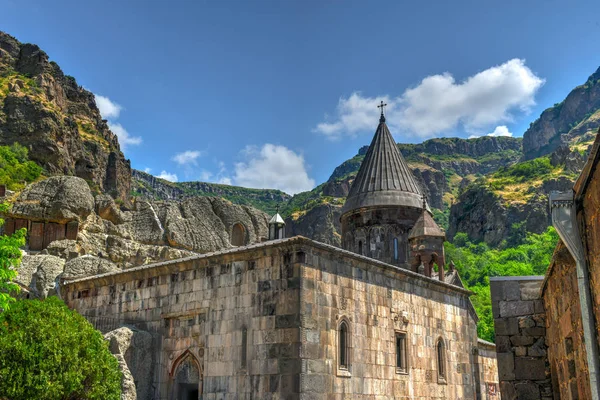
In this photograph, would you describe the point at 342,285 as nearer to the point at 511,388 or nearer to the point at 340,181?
the point at 511,388

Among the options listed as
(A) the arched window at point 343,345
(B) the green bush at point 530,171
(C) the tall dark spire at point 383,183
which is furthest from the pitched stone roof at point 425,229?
(B) the green bush at point 530,171

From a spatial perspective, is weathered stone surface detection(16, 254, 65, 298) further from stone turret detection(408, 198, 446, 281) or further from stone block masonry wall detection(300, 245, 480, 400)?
stone turret detection(408, 198, 446, 281)

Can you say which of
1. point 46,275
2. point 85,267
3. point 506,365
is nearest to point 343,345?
point 506,365

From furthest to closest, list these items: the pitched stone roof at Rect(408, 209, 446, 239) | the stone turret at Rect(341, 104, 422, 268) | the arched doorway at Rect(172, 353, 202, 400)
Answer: the stone turret at Rect(341, 104, 422, 268), the pitched stone roof at Rect(408, 209, 446, 239), the arched doorway at Rect(172, 353, 202, 400)

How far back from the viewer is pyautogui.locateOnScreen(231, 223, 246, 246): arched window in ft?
64.7

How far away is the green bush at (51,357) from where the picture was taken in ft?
33.4

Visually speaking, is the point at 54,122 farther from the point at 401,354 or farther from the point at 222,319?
the point at 401,354

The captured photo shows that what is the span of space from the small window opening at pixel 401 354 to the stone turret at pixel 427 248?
6277 millimetres

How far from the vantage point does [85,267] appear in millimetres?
17078

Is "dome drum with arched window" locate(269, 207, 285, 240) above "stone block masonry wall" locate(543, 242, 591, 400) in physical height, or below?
above

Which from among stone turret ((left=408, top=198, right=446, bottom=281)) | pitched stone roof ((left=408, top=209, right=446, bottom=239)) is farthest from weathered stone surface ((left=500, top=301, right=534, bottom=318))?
pitched stone roof ((left=408, top=209, right=446, bottom=239))

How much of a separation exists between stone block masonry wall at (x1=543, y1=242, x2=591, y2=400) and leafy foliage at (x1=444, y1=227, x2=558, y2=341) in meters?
34.2

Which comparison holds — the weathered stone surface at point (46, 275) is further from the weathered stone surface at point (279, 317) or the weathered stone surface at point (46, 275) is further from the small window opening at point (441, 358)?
the small window opening at point (441, 358)

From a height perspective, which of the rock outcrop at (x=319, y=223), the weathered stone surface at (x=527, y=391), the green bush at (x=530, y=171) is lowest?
the weathered stone surface at (x=527, y=391)
